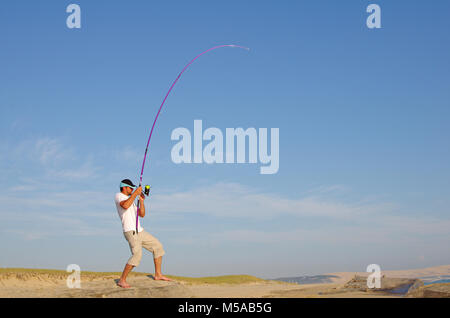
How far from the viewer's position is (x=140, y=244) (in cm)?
1300

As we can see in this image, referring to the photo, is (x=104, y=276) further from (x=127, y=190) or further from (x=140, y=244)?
(x=127, y=190)

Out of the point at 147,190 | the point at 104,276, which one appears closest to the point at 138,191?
the point at 147,190

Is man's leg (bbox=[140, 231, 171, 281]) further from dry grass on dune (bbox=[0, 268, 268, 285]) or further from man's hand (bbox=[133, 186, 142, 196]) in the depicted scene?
dry grass on dune (bbox=[0, 268, 268, 285])

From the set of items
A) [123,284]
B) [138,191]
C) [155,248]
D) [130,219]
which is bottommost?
[123,284]

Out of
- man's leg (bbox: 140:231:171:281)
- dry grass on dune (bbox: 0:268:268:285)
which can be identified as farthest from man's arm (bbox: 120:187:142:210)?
dry grass on dune (bbox: 0:268:268:285)

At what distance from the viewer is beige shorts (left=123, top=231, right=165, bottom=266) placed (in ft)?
41.3

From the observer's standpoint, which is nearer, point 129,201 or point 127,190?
point 129,201

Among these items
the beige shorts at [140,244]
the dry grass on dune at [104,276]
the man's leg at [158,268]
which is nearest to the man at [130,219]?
the beige shorts at [140,244]

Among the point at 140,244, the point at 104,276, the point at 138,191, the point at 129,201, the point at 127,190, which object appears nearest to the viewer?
the point at 129,201

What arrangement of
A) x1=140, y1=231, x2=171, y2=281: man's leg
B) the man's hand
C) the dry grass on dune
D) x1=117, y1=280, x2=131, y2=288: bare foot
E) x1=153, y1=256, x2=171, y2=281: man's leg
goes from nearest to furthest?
x1=117, y1=280, x2=131, y2=288: bare foot, the man's hand, x1=140, y1=231, x2=171, y2=281: man's leg, x1=153, y1=256, x2=171, y2=281: man's leg, the dry grass on dune
